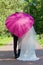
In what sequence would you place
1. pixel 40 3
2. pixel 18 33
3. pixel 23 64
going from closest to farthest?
pixel 23 64, pixel 18 33, pixel 40 3

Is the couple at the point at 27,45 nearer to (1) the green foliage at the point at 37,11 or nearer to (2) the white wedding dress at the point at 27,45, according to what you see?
(2) the white wedding dress at the point at 27,45

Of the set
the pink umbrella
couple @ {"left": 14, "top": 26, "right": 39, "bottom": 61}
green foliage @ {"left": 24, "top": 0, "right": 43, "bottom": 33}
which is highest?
the pink umbrella

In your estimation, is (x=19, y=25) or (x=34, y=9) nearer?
(x=19, y=25)

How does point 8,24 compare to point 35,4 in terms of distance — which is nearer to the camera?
point 8,24

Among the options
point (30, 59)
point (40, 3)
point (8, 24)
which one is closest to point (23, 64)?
point (30, 59)

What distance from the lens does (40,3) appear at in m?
68.2

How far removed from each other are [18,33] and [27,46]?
0.92m

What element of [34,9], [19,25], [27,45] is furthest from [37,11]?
[19,25]

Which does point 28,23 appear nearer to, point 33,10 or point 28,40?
point 28,40

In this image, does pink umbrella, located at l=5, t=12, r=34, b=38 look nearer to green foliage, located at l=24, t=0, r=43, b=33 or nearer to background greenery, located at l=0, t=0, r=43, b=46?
background greenery, located at l=0, t=0, r=43, b=46

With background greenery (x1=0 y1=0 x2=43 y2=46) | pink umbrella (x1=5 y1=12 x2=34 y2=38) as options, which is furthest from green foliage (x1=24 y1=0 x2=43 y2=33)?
pink umbrella (x1=5 y1=12 x2=34 y2=38)

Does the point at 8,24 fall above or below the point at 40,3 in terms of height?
above

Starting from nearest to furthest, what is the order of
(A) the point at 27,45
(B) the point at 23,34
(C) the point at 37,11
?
1. (B) the point at 23,34
2. (A) the point at 27,45
3. (C) the point at 37,11

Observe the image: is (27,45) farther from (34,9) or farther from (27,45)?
(34,9)
